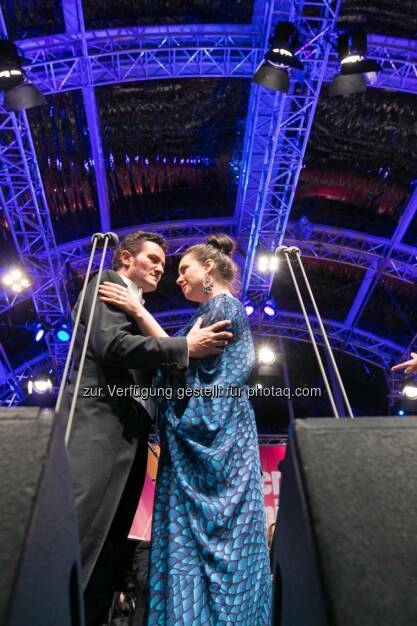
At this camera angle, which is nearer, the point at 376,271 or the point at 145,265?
the point at 145,265

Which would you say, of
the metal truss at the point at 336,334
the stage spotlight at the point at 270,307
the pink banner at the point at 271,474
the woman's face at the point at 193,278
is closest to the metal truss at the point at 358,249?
the stage spotlight at the point at 270,307

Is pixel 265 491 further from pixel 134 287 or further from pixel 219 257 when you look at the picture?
pixel 134 287

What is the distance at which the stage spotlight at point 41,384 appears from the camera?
813 cm

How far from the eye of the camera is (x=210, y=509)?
4.62 feet

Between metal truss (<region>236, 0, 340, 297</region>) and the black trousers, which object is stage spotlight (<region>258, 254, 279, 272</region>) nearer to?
metal truss (<region>236, 0, 340, 297</region>)

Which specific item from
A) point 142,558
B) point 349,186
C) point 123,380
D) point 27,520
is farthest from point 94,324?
point 349,186

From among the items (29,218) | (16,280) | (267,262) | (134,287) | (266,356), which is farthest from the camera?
(266,356)

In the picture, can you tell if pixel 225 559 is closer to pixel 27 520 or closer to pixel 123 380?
pixel 123 380

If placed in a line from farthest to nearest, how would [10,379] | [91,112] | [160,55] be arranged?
[10,379] < [91,112] < [160,55]

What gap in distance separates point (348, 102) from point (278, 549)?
21.4ft

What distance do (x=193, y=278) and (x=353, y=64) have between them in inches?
145

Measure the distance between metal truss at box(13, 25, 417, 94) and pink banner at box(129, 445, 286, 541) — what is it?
15.7ft

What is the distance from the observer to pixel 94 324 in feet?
5.80

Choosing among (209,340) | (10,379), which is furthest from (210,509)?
(10,379)
